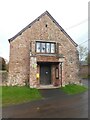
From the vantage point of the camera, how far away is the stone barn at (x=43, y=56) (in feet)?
96.7

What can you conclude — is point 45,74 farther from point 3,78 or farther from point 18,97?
point 18,97

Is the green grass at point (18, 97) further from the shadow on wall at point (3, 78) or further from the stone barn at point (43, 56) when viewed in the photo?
the shadow on wall at point (3, 78)

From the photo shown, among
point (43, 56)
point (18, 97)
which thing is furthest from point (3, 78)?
point (18, 97)

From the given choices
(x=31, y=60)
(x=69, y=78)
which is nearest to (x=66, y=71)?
(x=69, y=78)

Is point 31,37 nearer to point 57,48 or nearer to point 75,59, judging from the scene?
point 57,48

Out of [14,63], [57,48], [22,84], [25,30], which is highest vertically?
[25,30]

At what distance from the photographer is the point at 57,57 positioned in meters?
30.2

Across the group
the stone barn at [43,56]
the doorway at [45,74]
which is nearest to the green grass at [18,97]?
the stone barn at [43,56]

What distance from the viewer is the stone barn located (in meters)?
29.5

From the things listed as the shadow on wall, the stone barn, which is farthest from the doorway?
the shadow on wall

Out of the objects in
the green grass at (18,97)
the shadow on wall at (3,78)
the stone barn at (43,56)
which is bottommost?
the green grass at (18,97)

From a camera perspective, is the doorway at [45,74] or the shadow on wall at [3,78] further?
the doorway at [45,74]

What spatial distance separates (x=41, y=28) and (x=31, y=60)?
5.08 meters

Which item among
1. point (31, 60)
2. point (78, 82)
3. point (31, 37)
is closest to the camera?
point (31, 60)
